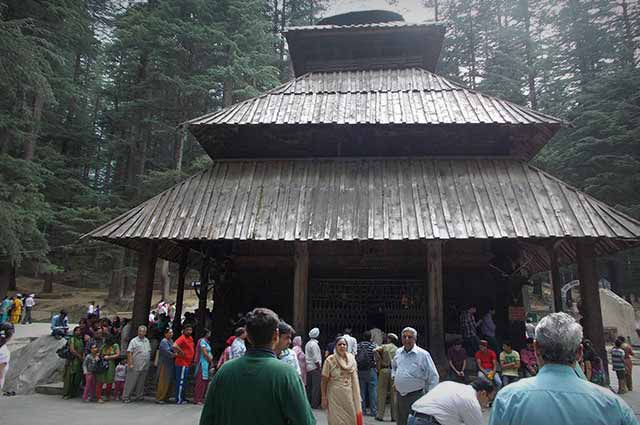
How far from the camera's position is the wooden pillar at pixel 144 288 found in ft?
33.5

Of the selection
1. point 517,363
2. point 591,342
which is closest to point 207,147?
point 517,363

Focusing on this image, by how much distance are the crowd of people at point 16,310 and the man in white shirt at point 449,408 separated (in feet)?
73.0

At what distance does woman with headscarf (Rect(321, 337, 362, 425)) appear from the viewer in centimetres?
536

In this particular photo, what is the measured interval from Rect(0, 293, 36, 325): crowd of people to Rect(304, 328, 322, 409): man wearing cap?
17890 mm

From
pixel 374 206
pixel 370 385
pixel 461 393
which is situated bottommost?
pixel 370 385

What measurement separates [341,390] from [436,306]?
16.5 ft

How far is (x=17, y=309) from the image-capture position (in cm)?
2091

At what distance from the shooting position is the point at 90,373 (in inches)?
380

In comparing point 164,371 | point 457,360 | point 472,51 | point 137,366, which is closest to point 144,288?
point 137,366

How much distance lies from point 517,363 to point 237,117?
9374 millimetres

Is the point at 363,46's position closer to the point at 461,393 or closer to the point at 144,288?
the point at 144,288

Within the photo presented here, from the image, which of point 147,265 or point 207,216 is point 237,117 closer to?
point 207,216

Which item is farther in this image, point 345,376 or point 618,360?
point 618,360

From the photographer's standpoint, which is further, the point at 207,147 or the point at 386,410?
the point at 207,147
